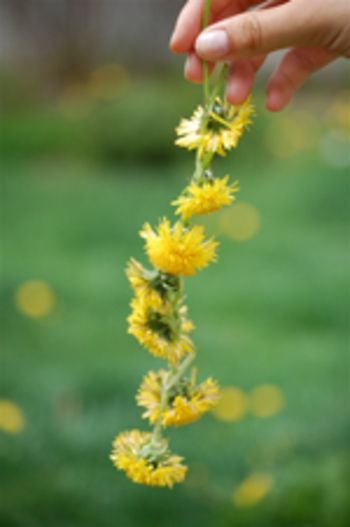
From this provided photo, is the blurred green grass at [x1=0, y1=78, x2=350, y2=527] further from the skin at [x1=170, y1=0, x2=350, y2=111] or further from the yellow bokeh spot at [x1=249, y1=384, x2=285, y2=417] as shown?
the skin at [x1=170, y1=0, x2=350, y2=111]

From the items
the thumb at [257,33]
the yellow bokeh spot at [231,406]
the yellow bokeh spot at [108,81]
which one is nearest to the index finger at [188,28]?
the thumb at [257,33]

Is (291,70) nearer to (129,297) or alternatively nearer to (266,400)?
(266,400)

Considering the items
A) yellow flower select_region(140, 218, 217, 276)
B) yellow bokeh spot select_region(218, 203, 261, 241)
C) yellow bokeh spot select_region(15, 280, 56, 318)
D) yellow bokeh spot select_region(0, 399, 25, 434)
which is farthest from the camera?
yellow bokeh spot select_region(218, 203, 261, 241)

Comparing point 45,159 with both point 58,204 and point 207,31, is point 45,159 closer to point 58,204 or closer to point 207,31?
point 58,204

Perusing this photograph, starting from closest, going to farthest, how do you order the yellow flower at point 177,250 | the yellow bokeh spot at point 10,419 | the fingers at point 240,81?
the yellow flower at point 177,250 < the fingers at point 240,81 < the yellow bokeh spot at point 10,419

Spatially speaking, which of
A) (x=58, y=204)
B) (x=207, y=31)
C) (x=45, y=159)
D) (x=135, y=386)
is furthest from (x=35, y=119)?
(x=207, y=31)

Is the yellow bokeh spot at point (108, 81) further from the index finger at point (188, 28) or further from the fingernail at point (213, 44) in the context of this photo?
the fingernail at point (213, 44)

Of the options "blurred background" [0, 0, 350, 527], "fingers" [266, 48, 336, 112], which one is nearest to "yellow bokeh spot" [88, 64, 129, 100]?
"blurred background" [0, 0, 350, 527]
